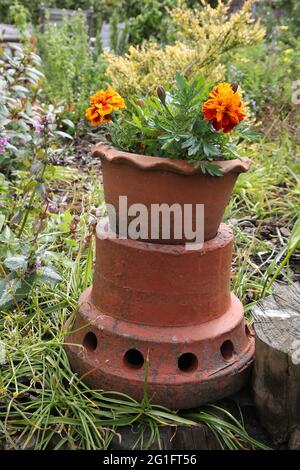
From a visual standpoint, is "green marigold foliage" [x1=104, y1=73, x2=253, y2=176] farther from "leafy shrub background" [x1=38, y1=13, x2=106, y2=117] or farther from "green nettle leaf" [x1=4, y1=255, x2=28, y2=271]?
"leafy shrub background" [x1=38, y1=13, x2=106, y2=117]

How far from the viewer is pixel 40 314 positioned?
235 centimetres

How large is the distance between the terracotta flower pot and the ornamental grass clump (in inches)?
1.8

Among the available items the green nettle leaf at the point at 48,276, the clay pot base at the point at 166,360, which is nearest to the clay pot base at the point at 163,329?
the clay pot base at the point at 166,360

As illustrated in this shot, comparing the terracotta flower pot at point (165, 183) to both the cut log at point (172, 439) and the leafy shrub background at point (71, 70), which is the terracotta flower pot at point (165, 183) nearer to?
the cut log at point (172, 439)

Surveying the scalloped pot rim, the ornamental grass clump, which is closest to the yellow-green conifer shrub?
the ornamental grass clump

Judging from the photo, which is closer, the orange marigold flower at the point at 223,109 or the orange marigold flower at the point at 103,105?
the orange marigold flower at the point at 223,109

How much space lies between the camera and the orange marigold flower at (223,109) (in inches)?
64.7

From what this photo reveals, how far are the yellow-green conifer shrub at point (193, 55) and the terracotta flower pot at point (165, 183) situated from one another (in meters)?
1.77

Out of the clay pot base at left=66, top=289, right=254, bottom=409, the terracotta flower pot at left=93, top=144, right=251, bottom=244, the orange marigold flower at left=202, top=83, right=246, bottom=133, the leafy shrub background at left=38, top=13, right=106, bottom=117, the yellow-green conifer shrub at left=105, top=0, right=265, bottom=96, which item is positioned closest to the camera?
the orange marigold flower at left=202, top=83, right=246, bottom=133

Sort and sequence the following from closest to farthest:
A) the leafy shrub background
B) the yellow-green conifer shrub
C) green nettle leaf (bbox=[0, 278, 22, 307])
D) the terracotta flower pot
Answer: the terracotta flower pot, green nettle leaf (bbox=[0, 278, 22, 307]), the yellow-green conifer shrub, the leafy shrub background

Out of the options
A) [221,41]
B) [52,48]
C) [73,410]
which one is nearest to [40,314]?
[73,410]

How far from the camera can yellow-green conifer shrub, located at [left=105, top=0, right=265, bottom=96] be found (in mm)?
3652

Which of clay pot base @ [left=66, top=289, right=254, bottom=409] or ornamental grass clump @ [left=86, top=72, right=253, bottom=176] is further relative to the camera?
clay pot base @ [left=66, top=289, right=254, bottom=409]

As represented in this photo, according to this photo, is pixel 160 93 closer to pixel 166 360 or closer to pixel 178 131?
pixel 178 131
